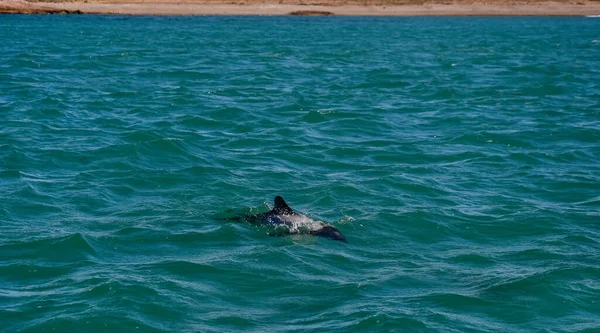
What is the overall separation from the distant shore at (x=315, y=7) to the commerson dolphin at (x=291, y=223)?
80621mm

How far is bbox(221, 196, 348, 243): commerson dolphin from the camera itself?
62.9 feet

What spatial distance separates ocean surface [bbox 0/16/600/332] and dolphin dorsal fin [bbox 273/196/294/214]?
0.66m

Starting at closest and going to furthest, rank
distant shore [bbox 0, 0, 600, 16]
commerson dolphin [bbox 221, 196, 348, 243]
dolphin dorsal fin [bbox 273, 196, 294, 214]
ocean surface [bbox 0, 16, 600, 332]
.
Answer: ocean surface [bbox 0, 16, 600, 332], commerson dolphin [bbox 221, 196, 348, 243], dolphin dorsal fin [bbox 273, 196, 294, 214], distant shore [bbox 0, 0, 600, 16]

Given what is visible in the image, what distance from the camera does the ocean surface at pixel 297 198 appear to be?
15586 millimetres

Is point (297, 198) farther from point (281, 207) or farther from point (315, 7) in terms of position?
point (315, 7)

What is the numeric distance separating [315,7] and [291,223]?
9260cm

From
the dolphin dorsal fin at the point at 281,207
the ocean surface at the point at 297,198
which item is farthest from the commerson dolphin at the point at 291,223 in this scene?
the ocean surface at the point at 297,198

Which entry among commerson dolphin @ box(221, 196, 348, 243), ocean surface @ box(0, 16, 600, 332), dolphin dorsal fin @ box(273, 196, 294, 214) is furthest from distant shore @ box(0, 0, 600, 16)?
dolphin dorsal fin @ box(273, 196, 294, 214)

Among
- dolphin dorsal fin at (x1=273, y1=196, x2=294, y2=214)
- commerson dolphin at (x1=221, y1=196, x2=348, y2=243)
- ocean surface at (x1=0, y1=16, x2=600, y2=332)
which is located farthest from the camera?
dolphin dorsal fin at (x1=273, y1=196, x2=294, y2=214)

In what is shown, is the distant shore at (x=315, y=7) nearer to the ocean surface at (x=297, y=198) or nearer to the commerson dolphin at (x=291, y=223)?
the ocean surface at (x=297, y=198)

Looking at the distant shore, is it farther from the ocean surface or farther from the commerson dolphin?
the commerson dolphin

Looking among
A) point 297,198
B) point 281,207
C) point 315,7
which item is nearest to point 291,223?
point 281,207

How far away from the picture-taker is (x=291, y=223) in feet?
63.8

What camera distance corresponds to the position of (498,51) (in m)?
63.6
